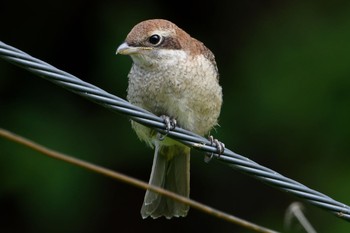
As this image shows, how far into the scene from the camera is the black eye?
464 centimetres

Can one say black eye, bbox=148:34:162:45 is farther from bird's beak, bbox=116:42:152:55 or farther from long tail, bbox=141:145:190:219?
long tail, bbox=141:145:190:219

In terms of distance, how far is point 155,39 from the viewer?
15.3 feet

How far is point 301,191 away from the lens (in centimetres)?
345

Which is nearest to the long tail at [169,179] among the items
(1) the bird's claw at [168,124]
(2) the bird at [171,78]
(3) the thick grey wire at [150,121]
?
(2) the bird at [171,78]

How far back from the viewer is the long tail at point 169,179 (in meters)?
5.13

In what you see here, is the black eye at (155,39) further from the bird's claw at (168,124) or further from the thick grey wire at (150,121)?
the thick grey wire at (150,121)

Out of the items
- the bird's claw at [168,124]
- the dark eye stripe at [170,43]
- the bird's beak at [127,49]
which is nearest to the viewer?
the bird's claw at [168,124]

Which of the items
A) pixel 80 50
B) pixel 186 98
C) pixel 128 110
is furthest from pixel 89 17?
pixel 128 110

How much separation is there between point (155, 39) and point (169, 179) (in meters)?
1.05

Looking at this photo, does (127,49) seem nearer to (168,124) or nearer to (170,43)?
(170,43)

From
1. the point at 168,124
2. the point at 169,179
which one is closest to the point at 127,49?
the point at 168,124

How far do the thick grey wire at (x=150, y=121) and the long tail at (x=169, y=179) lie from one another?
56.4 inches

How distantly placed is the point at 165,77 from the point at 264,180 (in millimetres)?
1268

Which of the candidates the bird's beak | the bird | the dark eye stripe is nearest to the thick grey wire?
the bird
